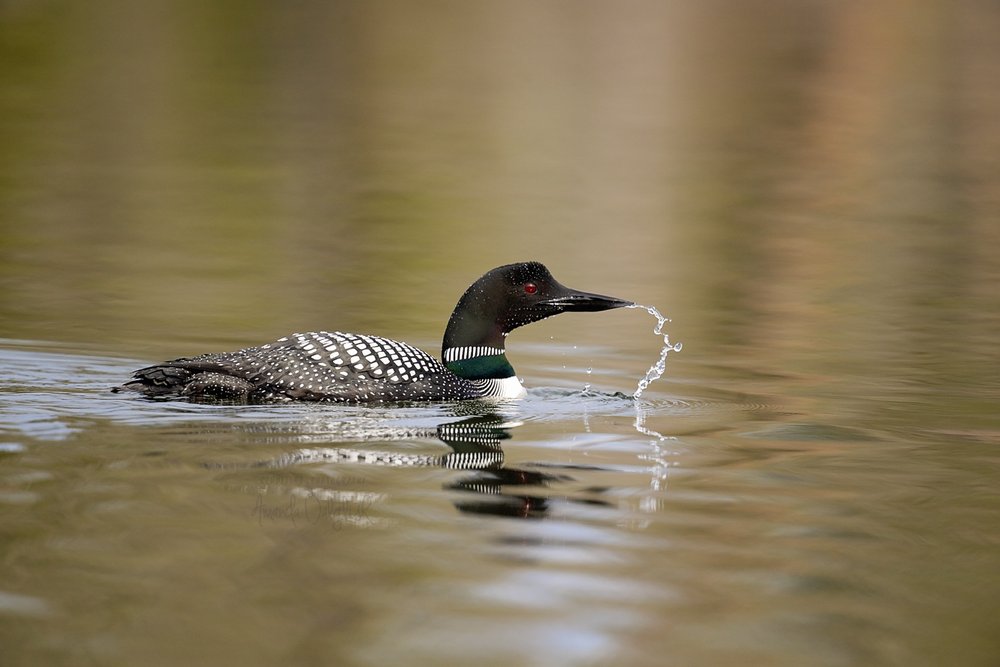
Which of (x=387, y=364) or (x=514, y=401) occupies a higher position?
(x=387, y=364)

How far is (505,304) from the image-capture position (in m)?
6.59

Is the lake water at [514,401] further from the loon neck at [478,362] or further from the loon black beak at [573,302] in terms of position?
the loon black beak at [573,302]

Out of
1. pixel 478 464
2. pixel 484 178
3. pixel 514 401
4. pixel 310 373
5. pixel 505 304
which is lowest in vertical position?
pixel 478 464

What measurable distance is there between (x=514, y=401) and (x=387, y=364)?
61cm

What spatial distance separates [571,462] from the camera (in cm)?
522

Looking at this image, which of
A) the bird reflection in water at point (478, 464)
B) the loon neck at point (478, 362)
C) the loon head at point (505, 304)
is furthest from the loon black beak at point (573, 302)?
the bird reflection in water at point (478, 464)

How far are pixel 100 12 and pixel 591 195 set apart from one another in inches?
747

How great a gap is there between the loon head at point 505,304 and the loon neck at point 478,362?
12mm

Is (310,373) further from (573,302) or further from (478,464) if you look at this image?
(573,302)

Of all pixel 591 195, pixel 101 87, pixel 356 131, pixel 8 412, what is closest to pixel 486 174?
Result: pixel 591 195

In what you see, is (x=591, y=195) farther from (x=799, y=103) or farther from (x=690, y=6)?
(x=690, y=6)

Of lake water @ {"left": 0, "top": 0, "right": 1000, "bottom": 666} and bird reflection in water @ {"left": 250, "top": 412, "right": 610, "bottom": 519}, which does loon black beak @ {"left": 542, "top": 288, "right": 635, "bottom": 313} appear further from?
bird reflection in water @ {"left": 250, "top": 412, "right": 610, "bottom": 519}

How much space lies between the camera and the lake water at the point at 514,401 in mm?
3537

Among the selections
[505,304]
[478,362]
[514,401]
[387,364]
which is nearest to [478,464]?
[387,364]
